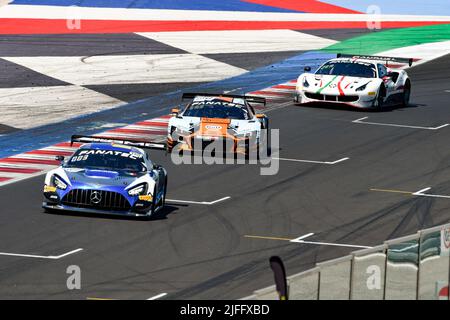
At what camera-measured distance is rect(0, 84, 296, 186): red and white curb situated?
2827 cm

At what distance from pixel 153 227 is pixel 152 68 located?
2267 centimetres

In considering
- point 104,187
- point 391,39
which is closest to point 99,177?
point 104,187

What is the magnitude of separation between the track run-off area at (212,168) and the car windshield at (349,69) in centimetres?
109

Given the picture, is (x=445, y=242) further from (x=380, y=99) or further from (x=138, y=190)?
(x=380, y=99)

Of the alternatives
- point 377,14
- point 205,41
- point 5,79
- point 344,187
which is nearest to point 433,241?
point 344,187

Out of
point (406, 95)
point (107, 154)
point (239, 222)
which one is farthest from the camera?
point (406, 95)

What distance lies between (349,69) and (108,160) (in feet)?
49.8

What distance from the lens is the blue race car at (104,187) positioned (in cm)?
2269

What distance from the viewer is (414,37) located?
53.5 meters

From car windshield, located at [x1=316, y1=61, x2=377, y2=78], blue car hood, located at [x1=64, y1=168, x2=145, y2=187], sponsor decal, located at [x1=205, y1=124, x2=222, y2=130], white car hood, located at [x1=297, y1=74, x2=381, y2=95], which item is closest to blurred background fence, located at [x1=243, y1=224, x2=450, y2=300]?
blue car hood, located at [x1=64, y1=168, x2=145, y2=187]

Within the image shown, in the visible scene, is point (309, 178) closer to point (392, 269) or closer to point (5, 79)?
point (392, 269)

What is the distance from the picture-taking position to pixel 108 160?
24031mm

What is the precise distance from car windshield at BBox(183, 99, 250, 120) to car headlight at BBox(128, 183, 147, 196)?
7.90 m

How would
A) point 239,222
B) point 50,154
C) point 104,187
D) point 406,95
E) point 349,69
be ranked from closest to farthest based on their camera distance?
point 104,187
point 239,222
point 50,154
point 349,69
point 406,95
